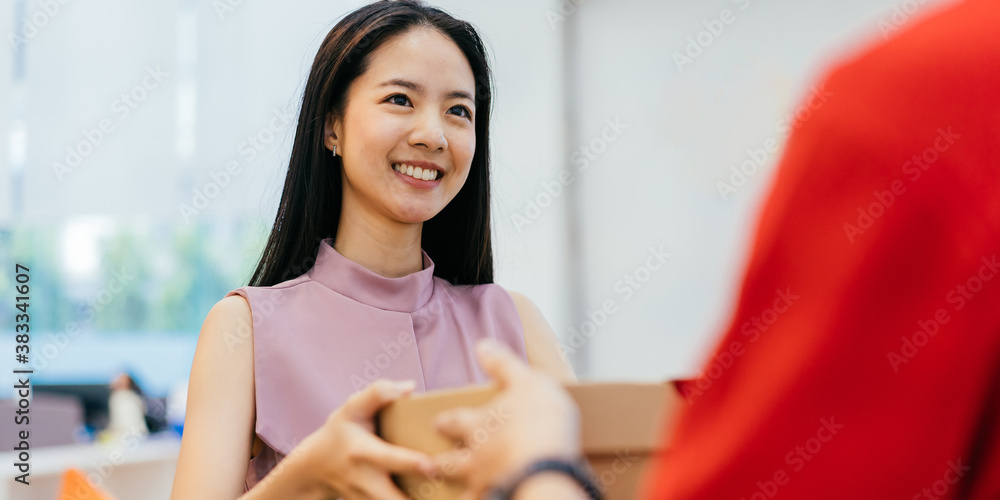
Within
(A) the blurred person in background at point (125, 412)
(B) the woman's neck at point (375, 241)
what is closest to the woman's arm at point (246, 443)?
(B) the woman's neck at point (375, 241)

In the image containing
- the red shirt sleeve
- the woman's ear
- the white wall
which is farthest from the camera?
the white wall

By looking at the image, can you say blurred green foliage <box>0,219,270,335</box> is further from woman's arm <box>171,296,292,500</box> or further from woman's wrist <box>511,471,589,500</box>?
woman's wrist <box>511,471,589,500</box>

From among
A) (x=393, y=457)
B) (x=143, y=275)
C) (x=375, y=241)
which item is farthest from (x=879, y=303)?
(x=143, y=275)

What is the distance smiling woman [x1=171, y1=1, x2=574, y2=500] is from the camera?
3.67 feet

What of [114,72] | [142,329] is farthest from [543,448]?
[142,329]

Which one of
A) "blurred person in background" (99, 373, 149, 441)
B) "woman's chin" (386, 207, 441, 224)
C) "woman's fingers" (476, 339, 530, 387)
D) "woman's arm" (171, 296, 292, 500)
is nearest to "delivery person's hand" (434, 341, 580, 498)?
"woman's fingers" (476, 339, 530, 387)

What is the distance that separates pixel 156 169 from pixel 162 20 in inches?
24.0

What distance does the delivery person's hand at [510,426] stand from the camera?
51cm

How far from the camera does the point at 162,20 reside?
3.30 m

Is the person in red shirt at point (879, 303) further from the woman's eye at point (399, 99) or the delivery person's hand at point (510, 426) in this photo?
the woman's eye at point (399, 99)

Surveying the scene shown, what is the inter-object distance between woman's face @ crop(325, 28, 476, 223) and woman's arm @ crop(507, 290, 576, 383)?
0.82 feet

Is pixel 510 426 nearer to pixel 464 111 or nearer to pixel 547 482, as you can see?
pixel 547 482

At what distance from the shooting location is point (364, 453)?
0.78 meters

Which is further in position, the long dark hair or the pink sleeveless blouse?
the long dark hair
